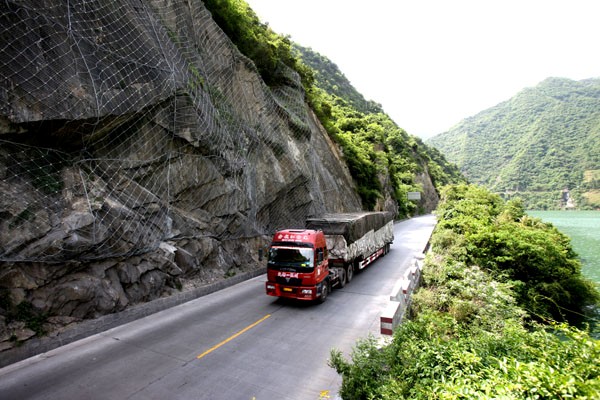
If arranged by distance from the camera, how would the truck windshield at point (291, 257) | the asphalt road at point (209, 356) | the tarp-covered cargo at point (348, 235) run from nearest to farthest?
the asphalt road at point (209, 356) < the truck windshield at point (291, 257) < the tarp-covered cargo at point (348, 235)

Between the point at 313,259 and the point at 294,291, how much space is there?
3.71 ft

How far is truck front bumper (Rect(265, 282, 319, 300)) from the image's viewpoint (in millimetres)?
10070

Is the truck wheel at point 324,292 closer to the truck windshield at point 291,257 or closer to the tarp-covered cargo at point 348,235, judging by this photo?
the truck windshield at point 291,257

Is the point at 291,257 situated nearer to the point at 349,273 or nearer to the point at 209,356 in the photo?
the point at 349,273

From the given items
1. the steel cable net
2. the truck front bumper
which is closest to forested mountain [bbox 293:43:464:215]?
the steel cable net

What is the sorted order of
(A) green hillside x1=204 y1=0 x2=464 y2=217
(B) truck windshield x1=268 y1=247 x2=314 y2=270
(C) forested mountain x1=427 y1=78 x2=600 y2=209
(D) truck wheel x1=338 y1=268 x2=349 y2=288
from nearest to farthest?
(B) truck windshield x1=268 y1=247 x2=314 y2=270 → (D) truck wheel x1=338 y1=268 x2=349 y2=288 → (A) green hillside x1=204 y1=0 x2=464 y2=217 → (C) forested mountain x1=427 y1=78 x2=600 y2=209

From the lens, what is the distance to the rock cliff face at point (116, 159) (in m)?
7.48

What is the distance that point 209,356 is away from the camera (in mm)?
6953

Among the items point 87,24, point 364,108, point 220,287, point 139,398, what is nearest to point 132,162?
point 87,24

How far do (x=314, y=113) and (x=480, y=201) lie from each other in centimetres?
1650

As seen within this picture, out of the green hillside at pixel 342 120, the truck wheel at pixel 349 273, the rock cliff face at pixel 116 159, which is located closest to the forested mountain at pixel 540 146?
the green hillside at pixel 342 120

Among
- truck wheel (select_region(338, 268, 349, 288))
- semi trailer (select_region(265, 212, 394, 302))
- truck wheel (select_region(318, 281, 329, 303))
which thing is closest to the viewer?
semi trailer (select_region(265, 212, 394, 302))

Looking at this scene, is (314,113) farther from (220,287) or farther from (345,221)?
(220,287)

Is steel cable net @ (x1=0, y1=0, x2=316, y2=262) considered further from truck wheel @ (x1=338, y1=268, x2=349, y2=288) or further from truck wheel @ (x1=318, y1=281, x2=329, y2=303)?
truck wheel @ (x1=318, y1=281, x2=329, y2=303)
